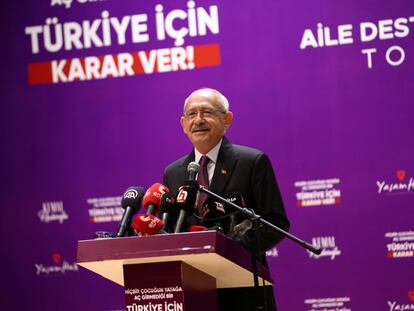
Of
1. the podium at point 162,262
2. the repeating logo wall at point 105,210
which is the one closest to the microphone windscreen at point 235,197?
the podium at point 162,262

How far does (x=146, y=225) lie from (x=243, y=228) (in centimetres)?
47

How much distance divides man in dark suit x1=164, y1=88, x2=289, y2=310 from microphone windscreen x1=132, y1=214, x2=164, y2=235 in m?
0.74

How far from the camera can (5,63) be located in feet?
20.3

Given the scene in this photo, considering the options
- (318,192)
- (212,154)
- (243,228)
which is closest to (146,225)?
(243,228)

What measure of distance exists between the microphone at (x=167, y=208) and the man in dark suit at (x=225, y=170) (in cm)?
49

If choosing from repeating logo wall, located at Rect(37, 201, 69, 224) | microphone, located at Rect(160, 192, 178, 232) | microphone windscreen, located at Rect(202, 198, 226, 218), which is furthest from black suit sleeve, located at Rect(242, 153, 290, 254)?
repeating logo wall, located at Rect(37, 201, 69, 224)

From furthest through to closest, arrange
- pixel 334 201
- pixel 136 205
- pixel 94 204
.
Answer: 1. pixel 94 204
2. pixel 334 201
3. pixel 136 205

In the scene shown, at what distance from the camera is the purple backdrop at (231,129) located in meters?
5.45

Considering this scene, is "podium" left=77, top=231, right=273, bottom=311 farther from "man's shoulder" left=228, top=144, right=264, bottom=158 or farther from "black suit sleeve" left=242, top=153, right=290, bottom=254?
"man's shoulder" left=228, top=144, right=264, bottom=158

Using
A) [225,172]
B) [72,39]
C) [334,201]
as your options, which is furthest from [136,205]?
[72,39]

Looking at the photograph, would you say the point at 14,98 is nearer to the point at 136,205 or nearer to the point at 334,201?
the point at 334,201

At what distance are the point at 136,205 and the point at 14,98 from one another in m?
3.44

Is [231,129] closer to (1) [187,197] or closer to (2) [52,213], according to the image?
(2) [52,213]

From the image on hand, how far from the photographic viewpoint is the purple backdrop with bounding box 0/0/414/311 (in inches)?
215
